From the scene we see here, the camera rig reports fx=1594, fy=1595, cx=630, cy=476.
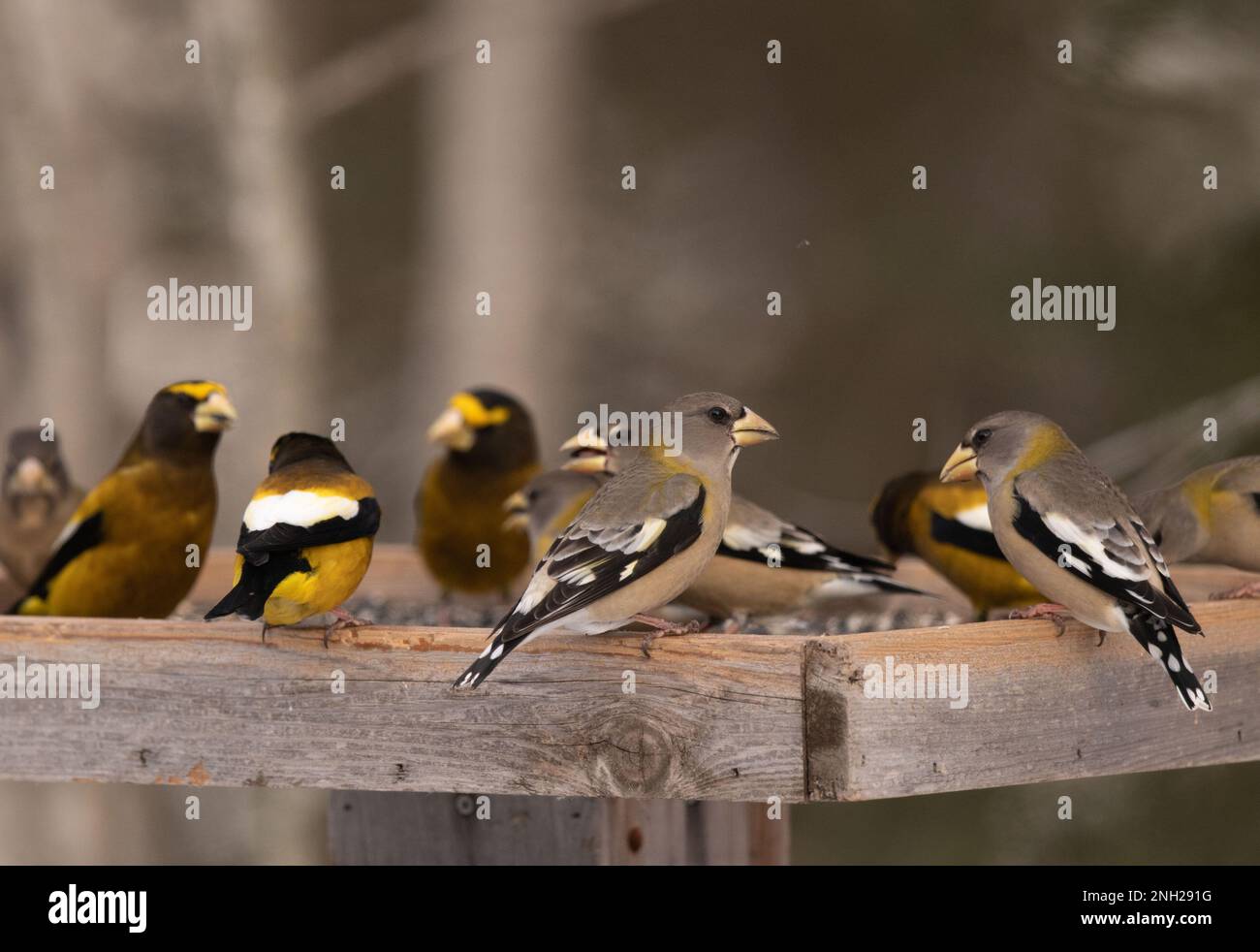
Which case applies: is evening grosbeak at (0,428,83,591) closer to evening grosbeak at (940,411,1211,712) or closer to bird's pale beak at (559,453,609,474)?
bird's pale beak at (559,453,609,474)

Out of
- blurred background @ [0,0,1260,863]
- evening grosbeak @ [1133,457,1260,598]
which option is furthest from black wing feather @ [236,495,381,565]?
blurred background @ [0,0,1260,863]

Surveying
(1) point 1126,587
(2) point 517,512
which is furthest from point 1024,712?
(2) point 517,512

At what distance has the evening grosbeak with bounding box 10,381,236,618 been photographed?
467 cm

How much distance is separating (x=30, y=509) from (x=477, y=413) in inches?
63.4

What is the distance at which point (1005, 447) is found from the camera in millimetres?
4035

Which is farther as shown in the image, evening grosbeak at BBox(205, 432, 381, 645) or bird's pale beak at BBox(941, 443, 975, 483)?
bird's pale beak at BBox(941, 443, 975, 483)

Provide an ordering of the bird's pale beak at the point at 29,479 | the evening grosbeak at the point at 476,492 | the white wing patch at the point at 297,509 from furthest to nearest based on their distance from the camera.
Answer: the evening grosbeak at the point at 476,492 → the bird's pale beak at the point at 29,479 → the white wing patch at the point at 297,509

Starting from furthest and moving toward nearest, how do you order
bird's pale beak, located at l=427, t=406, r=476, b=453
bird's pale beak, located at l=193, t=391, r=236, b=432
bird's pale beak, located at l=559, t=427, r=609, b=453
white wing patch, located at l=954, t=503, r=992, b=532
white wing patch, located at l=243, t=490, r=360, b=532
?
bird's pale beak, located at l=427, t=406, r=476, b=453, white wing patch, located at l=954, t=503, r=992, b=532, bird's pale beak, located at l=193, t=391, r=236, b=432, bird's pale beak, located at l=559, t=427, r=609, b=453, white wing patch, located at l=243, t=490, r=360, b=532

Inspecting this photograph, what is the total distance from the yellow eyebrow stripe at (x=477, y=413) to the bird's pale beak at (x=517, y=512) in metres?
0.34

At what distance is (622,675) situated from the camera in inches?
135

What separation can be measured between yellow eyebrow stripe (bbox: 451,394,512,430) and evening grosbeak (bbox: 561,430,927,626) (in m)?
1.34

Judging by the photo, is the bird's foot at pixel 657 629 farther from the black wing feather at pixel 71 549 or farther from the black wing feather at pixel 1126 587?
the black wing feather at pixel 71 549

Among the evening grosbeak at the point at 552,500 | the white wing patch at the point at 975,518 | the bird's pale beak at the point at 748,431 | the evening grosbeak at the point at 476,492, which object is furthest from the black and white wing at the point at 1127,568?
the evening grosbeak at the point at 476,492

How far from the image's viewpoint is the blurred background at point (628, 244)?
6223 mm
